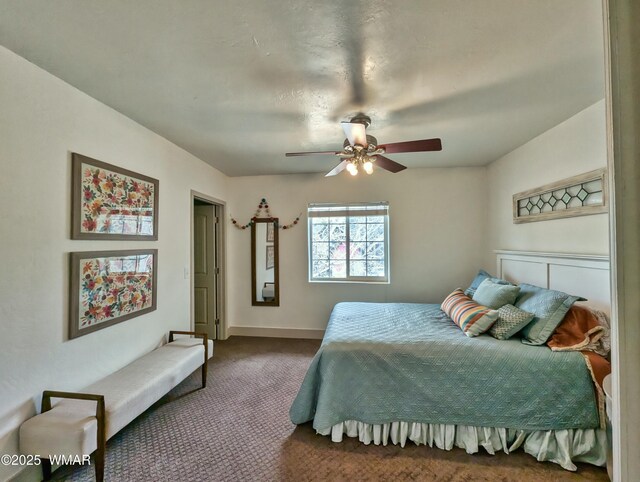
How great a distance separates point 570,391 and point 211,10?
9.77 ft

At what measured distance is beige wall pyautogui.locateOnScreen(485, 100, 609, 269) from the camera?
2.14 metres

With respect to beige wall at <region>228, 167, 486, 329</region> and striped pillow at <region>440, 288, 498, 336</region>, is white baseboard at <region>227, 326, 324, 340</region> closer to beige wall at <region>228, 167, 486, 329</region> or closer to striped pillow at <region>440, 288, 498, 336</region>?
beige wall at <region>228, 167, 486, 329</region>

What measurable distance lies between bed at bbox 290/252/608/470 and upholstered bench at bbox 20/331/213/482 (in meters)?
1.07

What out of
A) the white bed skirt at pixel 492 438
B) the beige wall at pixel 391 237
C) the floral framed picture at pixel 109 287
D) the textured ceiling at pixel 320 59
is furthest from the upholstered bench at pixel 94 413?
the beige wall at pixel 391 237

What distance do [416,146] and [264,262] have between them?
112 inches

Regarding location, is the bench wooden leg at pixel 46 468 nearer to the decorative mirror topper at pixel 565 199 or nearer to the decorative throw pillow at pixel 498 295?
the decorative throw pillow at pixel 498 295

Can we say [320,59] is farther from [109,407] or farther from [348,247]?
[348,247]

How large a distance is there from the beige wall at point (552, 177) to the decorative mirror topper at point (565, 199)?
0.18 ft

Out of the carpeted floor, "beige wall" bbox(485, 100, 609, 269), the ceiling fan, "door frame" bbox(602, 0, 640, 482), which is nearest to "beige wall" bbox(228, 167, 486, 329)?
"beige wall" bbox(485, 100, 609, 269)

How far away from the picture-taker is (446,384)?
193 centimetres

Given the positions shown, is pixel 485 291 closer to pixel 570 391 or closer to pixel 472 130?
pixel 570 391

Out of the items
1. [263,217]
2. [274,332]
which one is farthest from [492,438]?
[263,217]

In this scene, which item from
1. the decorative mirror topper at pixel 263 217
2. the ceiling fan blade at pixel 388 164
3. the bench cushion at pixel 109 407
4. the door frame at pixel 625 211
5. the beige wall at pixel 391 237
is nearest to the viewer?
the door frame at pixel 625 211

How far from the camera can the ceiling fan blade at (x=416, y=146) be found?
2145mm
